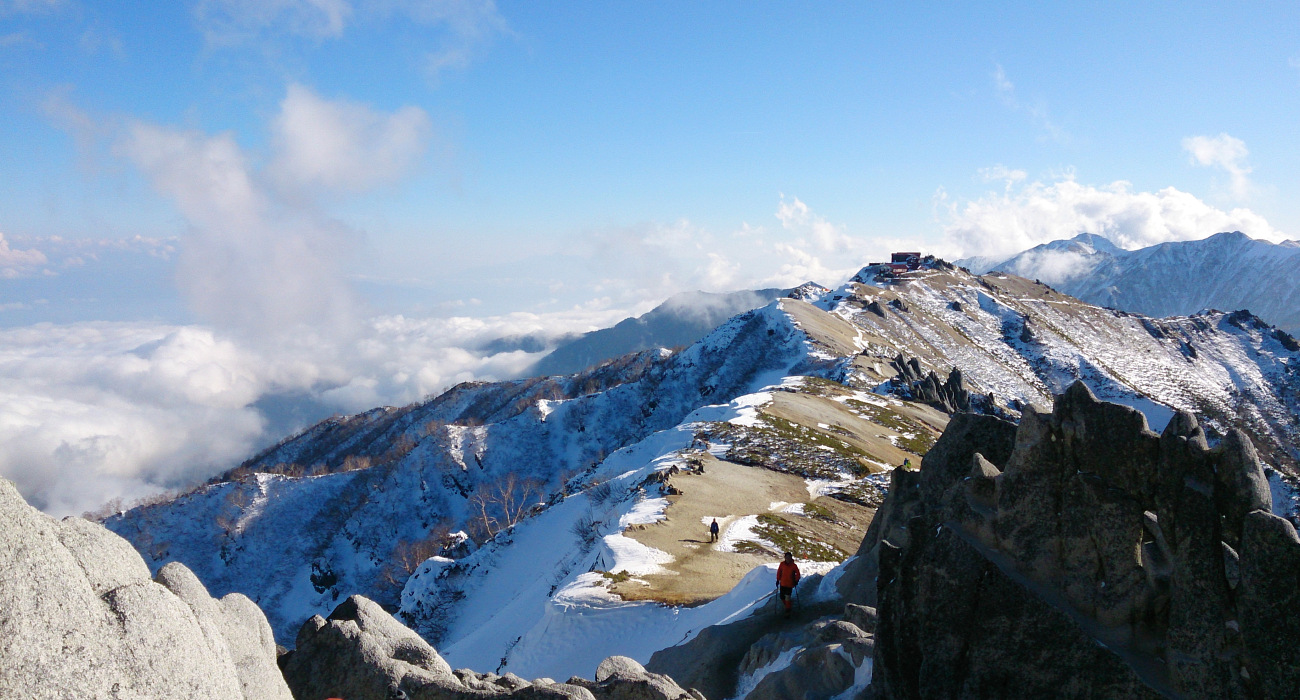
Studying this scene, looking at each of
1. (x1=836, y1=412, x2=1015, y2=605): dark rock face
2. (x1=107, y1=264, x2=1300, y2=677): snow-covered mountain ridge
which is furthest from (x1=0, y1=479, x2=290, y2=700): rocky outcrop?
(x1=107, y1=264, x2=1300, y2=677): snow-covered mountain ridge

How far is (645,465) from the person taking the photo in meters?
62.8

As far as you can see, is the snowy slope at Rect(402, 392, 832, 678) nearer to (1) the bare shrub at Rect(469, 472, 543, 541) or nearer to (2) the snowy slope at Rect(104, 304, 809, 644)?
(2) the snowy slope at Rect(104, 304, 809, 644)

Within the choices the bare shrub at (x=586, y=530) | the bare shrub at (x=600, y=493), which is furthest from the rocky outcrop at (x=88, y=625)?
the bare shrub at (x=600, y=493)

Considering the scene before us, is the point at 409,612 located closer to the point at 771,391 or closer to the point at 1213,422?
the point at 771,391

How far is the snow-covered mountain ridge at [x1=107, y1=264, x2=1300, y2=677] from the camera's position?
42062mm

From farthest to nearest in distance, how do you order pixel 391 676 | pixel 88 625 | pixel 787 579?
pixel 787 579 < pixel 391 676 < pixel 88 625

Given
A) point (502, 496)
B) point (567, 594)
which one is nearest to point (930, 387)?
point (502, 496)

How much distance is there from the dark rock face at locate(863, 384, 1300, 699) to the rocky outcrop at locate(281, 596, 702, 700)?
610 cm

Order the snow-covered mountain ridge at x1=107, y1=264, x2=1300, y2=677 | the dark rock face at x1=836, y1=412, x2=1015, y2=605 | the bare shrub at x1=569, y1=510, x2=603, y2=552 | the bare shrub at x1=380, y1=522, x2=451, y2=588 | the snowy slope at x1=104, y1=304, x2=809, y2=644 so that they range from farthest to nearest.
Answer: the snowy slope at x1=104, y1=304, x2=809, y2=644 → the bare shrub at x1=380, y1=522, x2=451, y2=588 → the bare shrub at x1=569, y1=510, x2=603, y2=552 → the snow-covered mountain ridge at x1=107, y1=264, x2=1300, y2=677 → the dark rock face at x1=836, y1=412, x2=1015, y2=605

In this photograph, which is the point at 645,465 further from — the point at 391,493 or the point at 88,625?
the point at 391,493

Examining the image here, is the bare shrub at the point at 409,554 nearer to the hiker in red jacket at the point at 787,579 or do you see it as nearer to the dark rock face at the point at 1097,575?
the hiker in red jacket at the point at 787,579

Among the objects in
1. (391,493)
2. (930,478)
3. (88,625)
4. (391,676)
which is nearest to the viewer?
(88,625)

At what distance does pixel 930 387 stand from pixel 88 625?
116 metres

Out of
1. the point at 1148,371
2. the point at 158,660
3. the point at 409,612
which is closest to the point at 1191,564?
the point at 158,660
